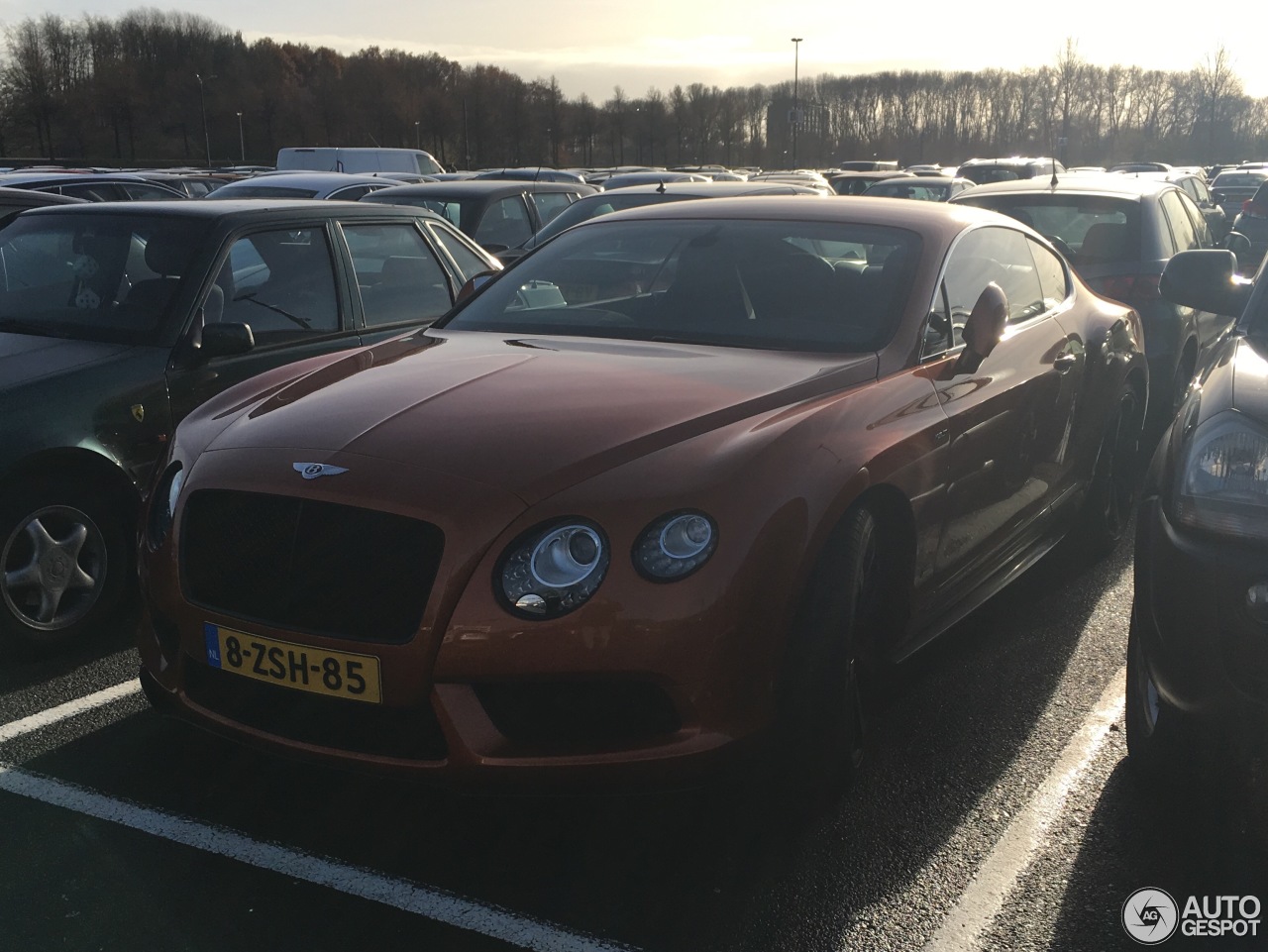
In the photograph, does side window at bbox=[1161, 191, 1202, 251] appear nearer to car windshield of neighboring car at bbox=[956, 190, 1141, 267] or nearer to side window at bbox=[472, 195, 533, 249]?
car windshield of neighboring car at bbox=[956, 190, 1141, 267]

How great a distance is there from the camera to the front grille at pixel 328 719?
8.86 feet

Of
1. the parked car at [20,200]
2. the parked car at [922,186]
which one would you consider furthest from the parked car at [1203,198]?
the parked car at [20,200]

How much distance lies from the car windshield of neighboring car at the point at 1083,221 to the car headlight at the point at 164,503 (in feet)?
19.0

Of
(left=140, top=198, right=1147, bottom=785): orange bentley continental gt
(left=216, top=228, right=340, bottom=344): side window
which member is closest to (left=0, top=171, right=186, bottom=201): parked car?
(left=216, top=228, right=340, bottom=344): side window

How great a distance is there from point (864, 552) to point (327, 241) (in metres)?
3.43

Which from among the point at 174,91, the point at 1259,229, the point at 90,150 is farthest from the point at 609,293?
the point at 174,91

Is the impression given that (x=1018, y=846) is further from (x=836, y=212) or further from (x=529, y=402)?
(x=836, y=212)

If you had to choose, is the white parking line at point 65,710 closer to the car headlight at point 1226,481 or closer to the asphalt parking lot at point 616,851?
the asphalt parking lot at point 616,851

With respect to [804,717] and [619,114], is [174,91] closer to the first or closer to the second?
[619,114]

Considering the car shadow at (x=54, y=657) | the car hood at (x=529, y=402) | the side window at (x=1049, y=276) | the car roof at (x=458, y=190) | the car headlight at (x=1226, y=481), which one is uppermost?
the car roof at (x=458, y=190)

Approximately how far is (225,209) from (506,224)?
6.05 meters

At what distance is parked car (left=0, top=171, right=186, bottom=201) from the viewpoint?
1336cm

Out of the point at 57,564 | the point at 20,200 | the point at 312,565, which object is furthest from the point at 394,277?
the point at 312,565

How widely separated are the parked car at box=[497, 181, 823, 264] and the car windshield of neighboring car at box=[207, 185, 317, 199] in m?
4.20
